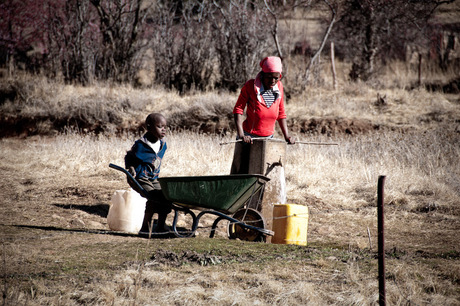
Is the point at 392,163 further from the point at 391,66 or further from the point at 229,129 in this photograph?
the point at 391,66

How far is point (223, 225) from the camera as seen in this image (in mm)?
5832

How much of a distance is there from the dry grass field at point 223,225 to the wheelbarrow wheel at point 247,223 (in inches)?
10.6

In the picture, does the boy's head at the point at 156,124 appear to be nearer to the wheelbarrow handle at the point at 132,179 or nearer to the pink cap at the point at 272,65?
the wheelbarrow handle at the point at 132,179

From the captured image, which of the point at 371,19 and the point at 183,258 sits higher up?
the point at 371,19

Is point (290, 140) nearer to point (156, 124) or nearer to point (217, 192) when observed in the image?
point (217, 192)

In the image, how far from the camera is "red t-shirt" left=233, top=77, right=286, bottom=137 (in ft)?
17.3

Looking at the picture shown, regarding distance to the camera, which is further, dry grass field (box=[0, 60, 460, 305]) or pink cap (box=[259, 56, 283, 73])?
pink cap (box=[259, 56, 283, 73])

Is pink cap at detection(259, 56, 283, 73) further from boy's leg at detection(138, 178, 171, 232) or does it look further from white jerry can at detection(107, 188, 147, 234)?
white jerry can at detection(107, 188, 147, 234)

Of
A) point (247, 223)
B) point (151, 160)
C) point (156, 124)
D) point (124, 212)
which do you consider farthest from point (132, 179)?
point (247, 223)

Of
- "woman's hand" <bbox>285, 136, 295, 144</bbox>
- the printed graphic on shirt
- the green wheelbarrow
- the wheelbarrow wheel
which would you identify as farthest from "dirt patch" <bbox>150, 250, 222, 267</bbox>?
the printed graphic on shirt

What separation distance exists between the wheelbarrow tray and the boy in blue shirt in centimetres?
31

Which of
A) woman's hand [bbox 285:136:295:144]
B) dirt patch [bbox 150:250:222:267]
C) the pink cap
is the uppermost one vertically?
the pink cap

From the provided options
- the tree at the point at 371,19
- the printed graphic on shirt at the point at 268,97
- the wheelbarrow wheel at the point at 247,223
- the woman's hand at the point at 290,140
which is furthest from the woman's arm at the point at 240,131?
the tree at the point at 371,19

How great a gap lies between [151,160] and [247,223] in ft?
3.79
